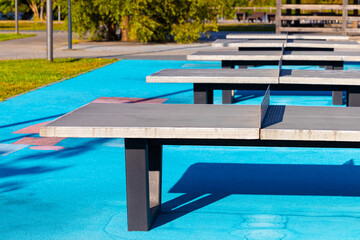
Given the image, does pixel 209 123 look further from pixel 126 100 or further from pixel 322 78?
pixel 126 100

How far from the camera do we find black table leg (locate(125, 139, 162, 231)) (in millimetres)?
5133

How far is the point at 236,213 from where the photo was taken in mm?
5918

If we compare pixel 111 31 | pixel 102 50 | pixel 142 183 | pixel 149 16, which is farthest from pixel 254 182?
pixel 111 31

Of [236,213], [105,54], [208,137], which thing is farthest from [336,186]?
[105,54]

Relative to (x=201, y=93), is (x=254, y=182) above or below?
below

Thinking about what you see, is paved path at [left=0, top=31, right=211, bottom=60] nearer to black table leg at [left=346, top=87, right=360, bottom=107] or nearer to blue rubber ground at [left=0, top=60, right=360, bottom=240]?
black table leg at [left=346, top=87, right=360, bottom=107]

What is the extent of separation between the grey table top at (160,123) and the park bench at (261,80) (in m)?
3.27

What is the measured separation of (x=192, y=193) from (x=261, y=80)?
2.76 metres

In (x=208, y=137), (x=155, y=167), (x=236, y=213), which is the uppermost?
(x=208, y=137)

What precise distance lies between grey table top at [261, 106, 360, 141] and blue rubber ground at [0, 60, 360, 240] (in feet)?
3.05

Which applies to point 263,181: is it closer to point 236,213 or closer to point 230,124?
point 236,213

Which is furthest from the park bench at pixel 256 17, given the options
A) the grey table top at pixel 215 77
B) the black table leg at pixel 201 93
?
the grey table top at pixel 215 77

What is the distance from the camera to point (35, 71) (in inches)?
715

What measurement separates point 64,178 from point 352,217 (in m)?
3.06
